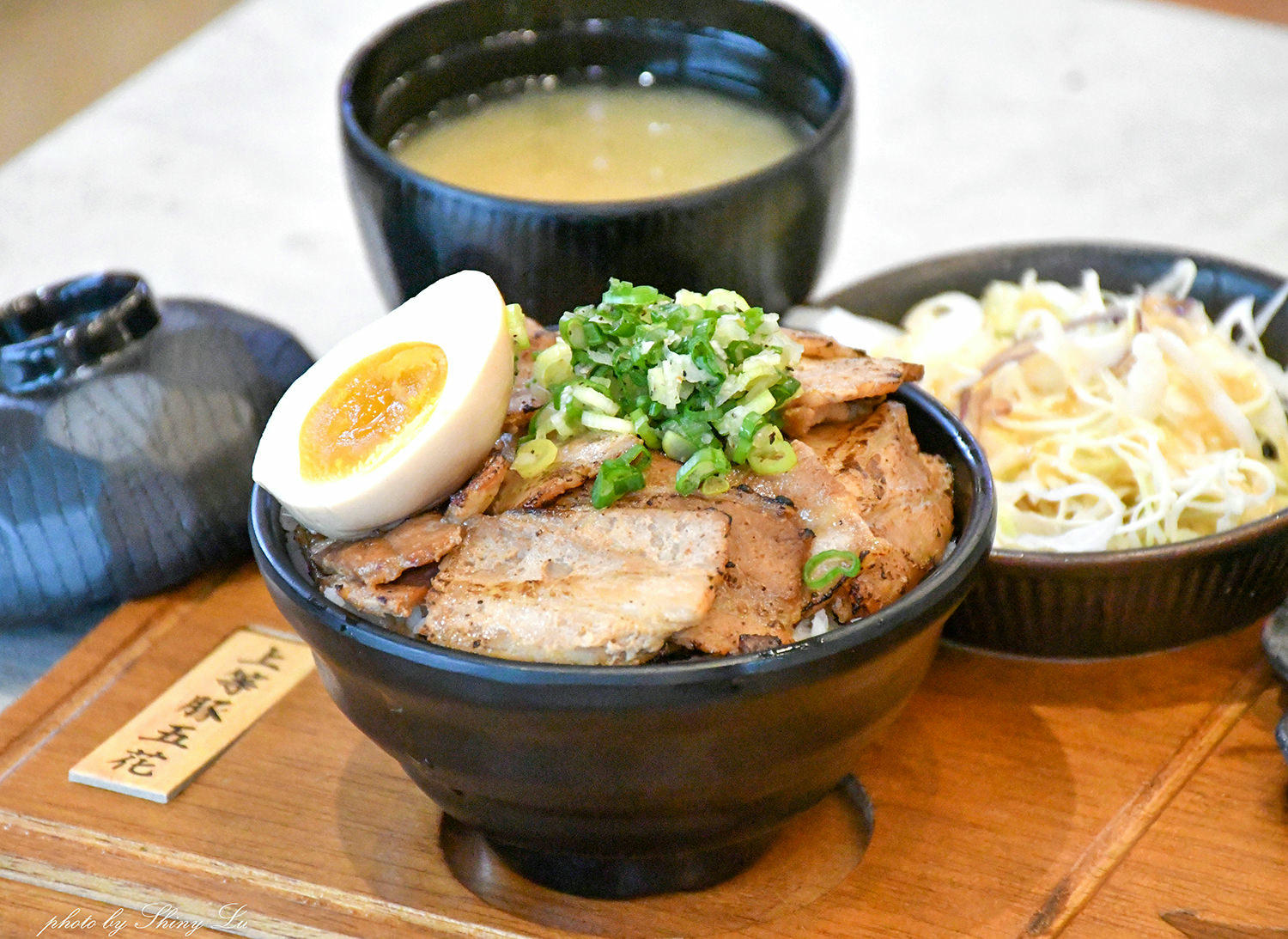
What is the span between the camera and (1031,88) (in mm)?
3027

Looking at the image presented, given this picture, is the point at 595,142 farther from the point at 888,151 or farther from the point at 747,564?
the point at 888,151

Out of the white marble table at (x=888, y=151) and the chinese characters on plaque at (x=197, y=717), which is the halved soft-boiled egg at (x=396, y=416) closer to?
the chinese characters on plaque at (x=197, y=717)

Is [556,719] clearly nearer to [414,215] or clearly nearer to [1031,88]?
[414,215]

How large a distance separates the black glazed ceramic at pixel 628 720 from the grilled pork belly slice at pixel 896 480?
0.04 meters

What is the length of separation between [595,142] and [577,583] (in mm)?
1020

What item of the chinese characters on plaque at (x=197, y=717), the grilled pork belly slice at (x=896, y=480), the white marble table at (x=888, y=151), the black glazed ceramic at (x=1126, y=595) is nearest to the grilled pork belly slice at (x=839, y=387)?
the grilled pork belly slice at (x=896, y=480)

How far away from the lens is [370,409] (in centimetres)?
114

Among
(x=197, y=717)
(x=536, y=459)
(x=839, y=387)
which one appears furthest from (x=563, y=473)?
(x=197, y=717)

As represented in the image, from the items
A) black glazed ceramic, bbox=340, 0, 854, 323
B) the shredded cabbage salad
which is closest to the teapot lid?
black glazed ceramic, bbox=340, 0, 854, 323

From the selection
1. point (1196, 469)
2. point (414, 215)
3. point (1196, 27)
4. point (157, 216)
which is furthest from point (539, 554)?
point (1196, 27)

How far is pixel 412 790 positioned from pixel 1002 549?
61cm

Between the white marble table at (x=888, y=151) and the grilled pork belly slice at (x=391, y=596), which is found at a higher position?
the grilled pork belly slice at (x=391, y=596)

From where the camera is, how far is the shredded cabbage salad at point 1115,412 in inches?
62.1

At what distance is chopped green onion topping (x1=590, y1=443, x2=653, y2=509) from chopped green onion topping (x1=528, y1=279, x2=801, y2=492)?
0.03m
